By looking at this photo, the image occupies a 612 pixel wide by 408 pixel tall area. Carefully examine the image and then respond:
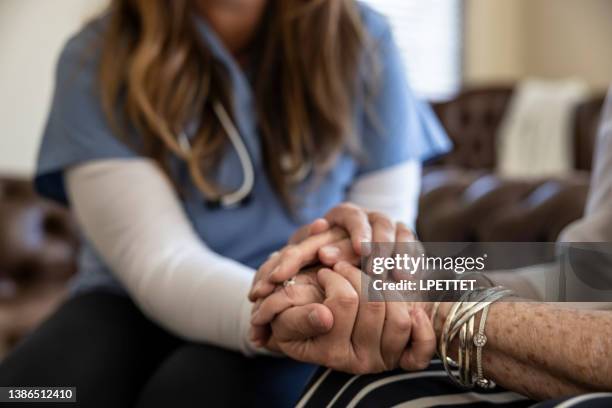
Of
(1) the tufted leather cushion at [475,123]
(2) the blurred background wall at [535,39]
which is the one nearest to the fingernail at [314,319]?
(1) the tufted leather cushion at [475,123]

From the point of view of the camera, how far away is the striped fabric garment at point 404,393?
1.76ft

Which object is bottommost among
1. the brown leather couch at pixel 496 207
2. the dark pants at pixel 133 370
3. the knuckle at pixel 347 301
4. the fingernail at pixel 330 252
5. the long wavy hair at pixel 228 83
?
the brown leather couch at pixel 496 207

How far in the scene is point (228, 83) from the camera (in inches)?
37.2

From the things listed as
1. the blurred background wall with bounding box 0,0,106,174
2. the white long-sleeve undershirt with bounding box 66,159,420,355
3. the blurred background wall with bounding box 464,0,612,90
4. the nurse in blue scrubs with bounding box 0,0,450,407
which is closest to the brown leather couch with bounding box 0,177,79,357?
the blurred background wall with bounding box 0,0,106,174

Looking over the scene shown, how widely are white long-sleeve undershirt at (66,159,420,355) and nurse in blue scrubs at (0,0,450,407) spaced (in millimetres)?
15

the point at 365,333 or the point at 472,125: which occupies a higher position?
the point at 365,333

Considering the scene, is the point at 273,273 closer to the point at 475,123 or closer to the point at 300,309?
the point at 300,309

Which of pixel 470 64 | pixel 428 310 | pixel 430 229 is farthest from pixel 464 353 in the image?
pixel 470 64

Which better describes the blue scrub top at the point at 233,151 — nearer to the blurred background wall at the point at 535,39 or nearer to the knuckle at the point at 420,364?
the knuckle at the point at 420,364

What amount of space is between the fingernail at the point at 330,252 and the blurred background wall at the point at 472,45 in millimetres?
1662

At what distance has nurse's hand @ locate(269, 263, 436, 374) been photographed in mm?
564

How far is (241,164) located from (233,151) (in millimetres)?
21

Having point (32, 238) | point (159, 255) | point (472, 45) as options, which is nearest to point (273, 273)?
point (159, 255)

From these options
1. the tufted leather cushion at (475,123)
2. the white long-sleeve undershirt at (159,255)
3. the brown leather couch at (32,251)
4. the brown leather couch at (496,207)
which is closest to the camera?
the white long-sleeve undershirt at (159,255)
